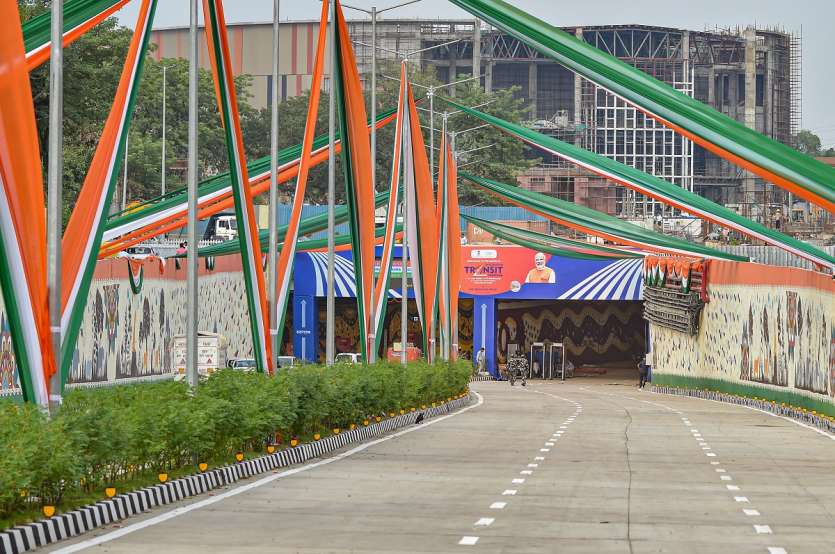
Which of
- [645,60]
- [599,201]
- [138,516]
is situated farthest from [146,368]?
[645,60]

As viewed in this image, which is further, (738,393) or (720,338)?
(720,338)

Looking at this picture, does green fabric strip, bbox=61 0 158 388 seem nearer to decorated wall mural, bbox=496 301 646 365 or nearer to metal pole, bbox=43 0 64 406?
metal pole, bbox=43 0 64 406

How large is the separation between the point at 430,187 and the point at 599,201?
85.7 metres

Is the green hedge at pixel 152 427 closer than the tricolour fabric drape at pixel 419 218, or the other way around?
the green hedge at pixel 152 427

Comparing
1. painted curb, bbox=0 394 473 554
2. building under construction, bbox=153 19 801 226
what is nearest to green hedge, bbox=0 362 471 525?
painted curb, bbox=0 394 473 554

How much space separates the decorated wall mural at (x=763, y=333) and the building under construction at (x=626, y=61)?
68.3 metres

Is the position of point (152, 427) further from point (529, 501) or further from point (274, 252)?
point (274, 252)

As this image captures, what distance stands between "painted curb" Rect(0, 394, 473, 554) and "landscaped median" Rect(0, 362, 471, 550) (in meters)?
0.05

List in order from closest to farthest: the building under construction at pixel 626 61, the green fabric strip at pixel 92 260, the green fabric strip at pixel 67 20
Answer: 1. the green fabric strip at pixel 92 260
2. the green fabric strip at pixel 67 20
3. the building under construction at pixel 626 61

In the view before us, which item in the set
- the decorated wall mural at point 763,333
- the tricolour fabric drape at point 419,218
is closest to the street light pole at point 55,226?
the tricolour fabric drape at point 419,218

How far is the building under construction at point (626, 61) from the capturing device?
431ft

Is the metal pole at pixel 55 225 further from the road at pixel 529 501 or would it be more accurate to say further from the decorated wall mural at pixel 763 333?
the decorated wall mural at pixel 763 333

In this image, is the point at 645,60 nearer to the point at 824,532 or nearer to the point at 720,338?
the point at 720,338

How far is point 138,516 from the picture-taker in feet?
55.3
